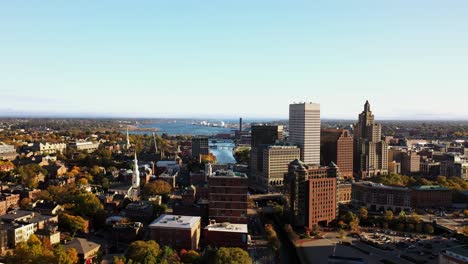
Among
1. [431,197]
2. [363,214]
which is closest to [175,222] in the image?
[363,214]

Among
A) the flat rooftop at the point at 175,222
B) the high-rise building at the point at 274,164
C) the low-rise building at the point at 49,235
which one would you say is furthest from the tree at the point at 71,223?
the high-rise building at the point at 274,164

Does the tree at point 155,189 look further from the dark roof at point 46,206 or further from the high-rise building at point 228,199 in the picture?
the high-rise building at point 228,199

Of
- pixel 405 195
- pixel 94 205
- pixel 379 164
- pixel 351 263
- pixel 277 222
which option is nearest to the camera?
pixel 351 263

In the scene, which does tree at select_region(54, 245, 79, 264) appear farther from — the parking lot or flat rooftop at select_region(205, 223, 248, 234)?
the parking lot

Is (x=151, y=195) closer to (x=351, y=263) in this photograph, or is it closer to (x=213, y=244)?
(x=213, y=244)

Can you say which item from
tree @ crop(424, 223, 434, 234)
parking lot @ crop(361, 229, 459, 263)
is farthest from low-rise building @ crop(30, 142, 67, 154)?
tree @ crop(424, 223, 434, 234)

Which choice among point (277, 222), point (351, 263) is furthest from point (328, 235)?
point (351, 263)
